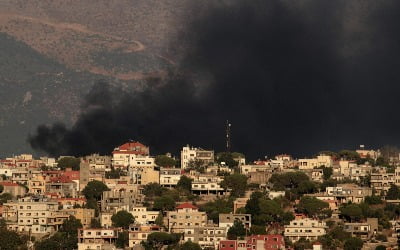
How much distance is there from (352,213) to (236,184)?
10161 mm

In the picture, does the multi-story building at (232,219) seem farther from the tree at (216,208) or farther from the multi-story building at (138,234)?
the multi-story building at (138,234)

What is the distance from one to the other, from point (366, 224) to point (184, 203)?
10181mm

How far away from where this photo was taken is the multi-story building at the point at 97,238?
11438 centimetres

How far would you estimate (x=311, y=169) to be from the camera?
135m

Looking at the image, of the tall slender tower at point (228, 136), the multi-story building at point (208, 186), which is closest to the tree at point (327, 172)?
the multi-story building at point (208, 186)

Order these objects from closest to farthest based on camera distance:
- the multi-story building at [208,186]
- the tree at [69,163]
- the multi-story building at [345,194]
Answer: the multi-story building at [345,194] < the multi-story building at [208,186] < the tree at [69,163]

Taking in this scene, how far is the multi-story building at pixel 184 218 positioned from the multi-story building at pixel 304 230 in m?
4.59

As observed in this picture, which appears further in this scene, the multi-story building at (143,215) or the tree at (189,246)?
the multi-story building at (143,215)

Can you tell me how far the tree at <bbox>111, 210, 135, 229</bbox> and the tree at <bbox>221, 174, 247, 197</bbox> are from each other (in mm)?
9086

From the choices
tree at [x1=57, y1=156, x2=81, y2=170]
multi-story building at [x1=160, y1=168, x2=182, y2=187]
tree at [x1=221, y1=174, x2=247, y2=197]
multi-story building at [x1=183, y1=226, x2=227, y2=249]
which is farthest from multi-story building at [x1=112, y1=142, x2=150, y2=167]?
multi-story building at [x1=183, y1=226, x2=227, y2=249]

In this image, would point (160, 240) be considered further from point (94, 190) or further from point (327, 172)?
point (327, 172)

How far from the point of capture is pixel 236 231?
11538 cm

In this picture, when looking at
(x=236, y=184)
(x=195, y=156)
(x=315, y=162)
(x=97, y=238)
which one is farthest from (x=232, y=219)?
(x=195, y=156)

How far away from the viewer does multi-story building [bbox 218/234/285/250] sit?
11250 centimetres
